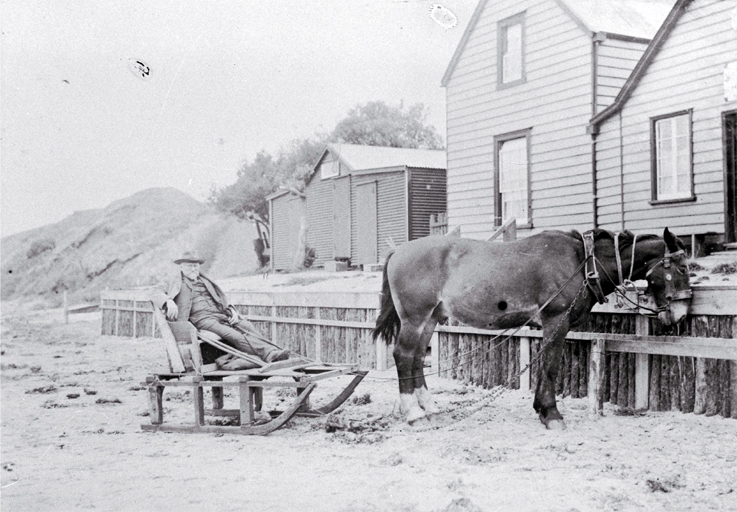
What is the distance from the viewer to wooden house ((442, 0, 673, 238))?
13.2 meters

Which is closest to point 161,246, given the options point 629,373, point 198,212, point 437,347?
point 198,212

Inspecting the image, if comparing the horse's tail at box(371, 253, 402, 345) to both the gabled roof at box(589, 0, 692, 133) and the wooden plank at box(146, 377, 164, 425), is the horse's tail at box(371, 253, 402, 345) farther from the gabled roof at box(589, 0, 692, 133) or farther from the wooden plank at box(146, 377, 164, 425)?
the gabled roof at box(589, 0, 692, 133)

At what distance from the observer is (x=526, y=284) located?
7.05 meters

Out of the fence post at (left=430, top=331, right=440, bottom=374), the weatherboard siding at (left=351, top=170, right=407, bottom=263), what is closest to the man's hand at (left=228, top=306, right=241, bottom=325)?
the fence post at (left=430, top=331, right=440, bottom=374)

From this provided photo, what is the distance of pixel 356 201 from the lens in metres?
23.3

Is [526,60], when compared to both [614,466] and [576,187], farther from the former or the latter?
[614,466]

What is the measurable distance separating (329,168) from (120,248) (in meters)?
23.9

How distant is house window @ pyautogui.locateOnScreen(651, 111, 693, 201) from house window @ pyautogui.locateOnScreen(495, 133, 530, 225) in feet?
9.35

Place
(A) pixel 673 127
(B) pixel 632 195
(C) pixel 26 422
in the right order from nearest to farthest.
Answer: (C) pixel 26 422 < (A) pixel 673 127 < (B) pixel 632 195

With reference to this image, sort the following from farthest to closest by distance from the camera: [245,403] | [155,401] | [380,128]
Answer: [380,128]
[155,401]
[245,403]

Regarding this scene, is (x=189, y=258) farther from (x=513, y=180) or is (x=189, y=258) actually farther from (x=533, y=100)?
(x=533, y=100)

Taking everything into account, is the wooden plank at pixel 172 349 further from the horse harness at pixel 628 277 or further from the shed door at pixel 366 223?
the shed door at pixel 366 223

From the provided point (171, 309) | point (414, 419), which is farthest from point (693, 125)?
point (171, 309)

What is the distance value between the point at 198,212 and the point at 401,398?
1684 inches
